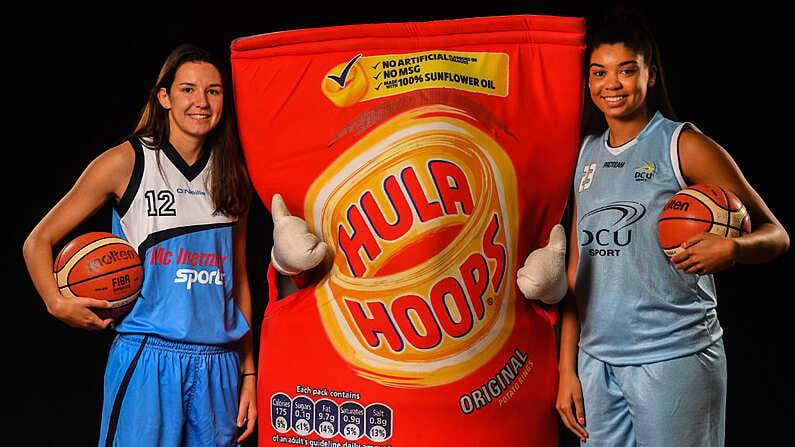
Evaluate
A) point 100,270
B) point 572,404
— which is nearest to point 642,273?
point 572,404

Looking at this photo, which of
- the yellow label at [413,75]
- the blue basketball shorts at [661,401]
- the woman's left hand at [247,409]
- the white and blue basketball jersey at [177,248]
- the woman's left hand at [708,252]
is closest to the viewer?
the woman's left hand at [708,252]

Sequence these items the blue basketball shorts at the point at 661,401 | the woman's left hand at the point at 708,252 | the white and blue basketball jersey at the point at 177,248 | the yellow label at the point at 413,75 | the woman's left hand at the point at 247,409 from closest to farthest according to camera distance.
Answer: the woman's left hand at the point at 708,252 < the blue basketball shorts at the point at 661,401 < the yellow label at the point at 413,75 < the white and blue basketball jersey at the point at 177,248 < the woman's left hand at the point at 247,409

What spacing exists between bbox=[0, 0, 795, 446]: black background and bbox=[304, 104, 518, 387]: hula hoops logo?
22.2 inches

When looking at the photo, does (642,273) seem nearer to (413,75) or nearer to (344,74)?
(413,75)

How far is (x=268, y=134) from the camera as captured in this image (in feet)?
8.57

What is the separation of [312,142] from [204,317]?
583 millimetres

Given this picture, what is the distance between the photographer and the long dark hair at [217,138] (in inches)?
104

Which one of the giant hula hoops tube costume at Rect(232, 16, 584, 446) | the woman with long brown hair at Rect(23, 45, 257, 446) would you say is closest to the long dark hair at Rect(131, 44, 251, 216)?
the woman with long brown hair at Rect(23, 45, 257, 446)

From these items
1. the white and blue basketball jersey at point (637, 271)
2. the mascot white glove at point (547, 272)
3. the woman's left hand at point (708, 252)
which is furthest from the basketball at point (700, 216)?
the mascot white glove at point (547, 272)

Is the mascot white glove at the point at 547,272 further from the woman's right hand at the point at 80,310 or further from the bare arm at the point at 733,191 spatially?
the woman's right hand at the point at 80,310

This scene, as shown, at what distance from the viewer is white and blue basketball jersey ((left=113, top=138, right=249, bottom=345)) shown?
8.45 feet

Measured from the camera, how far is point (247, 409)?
8.89ft

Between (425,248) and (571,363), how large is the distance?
0.54 meters

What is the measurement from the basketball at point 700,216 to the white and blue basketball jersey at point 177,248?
123cm
